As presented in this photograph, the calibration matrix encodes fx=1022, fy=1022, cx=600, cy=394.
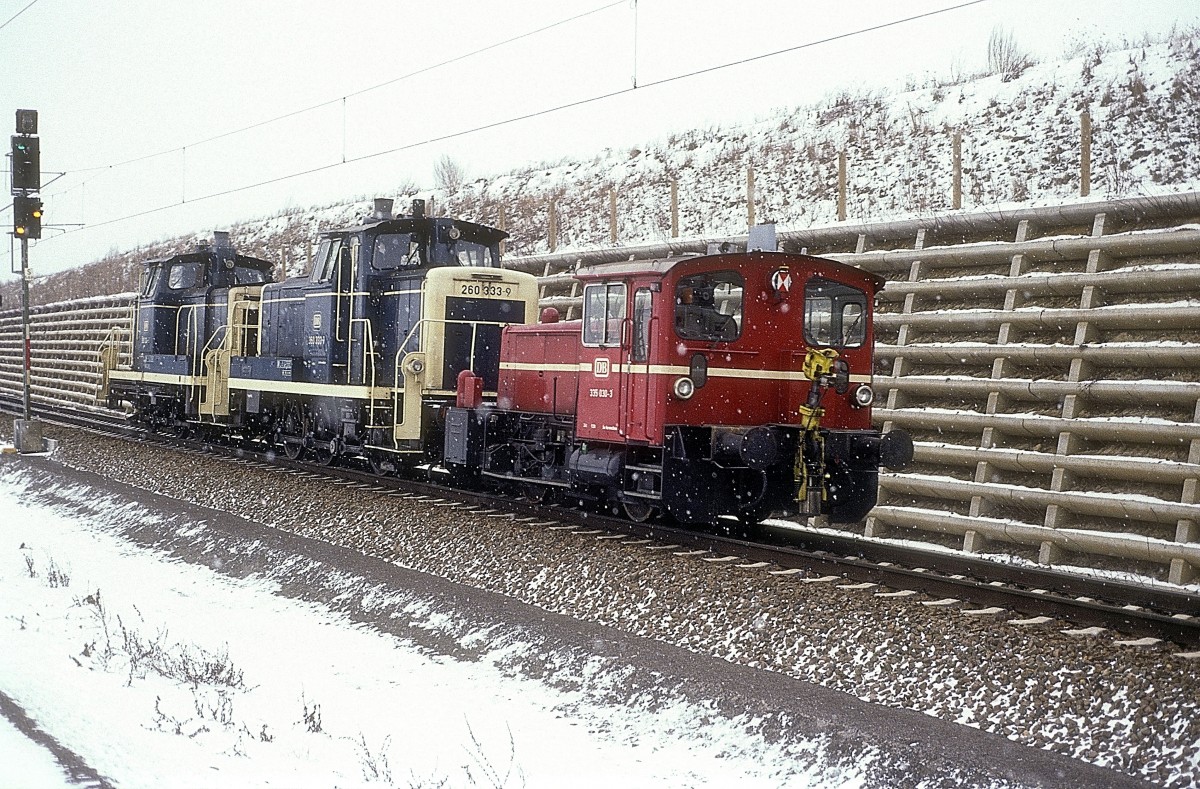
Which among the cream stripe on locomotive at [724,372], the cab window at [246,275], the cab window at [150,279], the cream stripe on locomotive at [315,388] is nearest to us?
the cream stripe on locomotive at [724,372]

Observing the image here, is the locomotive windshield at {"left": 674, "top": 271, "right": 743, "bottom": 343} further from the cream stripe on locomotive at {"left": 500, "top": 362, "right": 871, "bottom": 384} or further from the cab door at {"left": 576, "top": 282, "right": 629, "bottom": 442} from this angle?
the cab door at {"left": 576, "top": 282, "right": 629, "bottom": 442}

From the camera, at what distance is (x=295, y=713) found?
21.7 ft

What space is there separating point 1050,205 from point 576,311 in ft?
26.3

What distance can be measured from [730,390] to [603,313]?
4.75 ft

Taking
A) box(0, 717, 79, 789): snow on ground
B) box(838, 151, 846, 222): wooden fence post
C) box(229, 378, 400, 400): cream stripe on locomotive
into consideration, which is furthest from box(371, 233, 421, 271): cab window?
box(0, 717, 79, 789): snow on ground

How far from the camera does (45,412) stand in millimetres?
27984

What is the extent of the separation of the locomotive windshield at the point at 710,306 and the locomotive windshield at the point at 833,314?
764 mm

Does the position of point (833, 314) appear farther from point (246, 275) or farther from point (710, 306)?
point (246, 275)

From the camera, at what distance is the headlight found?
8.98m

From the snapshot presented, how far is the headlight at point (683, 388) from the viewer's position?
8984mm


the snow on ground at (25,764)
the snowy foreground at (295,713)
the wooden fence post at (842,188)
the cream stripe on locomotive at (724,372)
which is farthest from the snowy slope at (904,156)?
the snow on ground at (25,764)

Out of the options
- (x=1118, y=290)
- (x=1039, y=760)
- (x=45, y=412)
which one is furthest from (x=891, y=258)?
(x=45, y=412)

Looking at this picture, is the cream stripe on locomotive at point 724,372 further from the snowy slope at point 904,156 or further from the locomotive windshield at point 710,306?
the snowy slope at point 904,156

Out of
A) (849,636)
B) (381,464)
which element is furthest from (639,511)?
(381,464)
